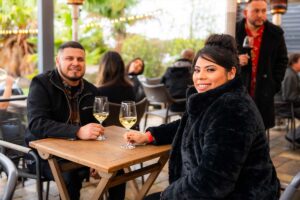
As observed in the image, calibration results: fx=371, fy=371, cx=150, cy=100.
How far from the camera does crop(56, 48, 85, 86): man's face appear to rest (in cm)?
253

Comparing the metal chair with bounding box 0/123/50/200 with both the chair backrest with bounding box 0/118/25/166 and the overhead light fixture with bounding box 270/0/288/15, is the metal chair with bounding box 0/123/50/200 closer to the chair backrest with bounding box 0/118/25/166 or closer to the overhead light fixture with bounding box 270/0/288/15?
the chair backrest with bounding box 0/118/25/166

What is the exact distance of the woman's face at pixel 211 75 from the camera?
164 centimetres

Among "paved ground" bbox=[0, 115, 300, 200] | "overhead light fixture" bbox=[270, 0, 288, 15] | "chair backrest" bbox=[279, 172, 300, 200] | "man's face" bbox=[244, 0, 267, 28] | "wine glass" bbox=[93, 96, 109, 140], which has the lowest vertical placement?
"paved ground" bbox=[0, 115, 300, 200]

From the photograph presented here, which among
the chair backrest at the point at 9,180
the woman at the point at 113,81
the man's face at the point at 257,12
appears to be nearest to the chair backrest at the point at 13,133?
the woman at the point at 113,81

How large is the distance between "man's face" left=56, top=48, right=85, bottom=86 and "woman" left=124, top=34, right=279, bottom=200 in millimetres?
1063

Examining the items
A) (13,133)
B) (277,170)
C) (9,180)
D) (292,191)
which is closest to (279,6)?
(277,170)

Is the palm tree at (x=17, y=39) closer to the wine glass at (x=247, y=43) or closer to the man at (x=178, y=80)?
the man at (x=178, y=80)

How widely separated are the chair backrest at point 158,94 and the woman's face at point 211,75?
309 cm

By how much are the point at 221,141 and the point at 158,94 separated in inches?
138

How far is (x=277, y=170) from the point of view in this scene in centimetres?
413

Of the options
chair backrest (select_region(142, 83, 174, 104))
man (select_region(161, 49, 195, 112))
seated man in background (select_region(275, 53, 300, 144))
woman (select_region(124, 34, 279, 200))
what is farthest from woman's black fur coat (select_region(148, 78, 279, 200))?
man (select_region(161, 49, 195, 112))

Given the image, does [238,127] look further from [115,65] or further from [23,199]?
[23,199]

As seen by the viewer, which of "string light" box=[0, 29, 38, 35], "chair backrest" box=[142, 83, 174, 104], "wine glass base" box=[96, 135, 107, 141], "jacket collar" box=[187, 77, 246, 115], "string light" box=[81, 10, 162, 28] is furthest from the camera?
"string light" box=[81, 10, 162, 28]

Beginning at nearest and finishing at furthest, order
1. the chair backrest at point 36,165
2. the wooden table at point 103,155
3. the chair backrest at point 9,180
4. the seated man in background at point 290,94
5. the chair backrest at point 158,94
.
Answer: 1. the chair backrest at point 9,180
2. the wooden table at point 103,155
3. the chair backrest at point 36,165
4. the chair backrest at point 158,94
5. the seated man in background at point 290,94
